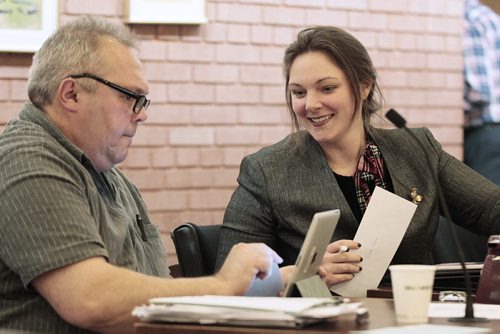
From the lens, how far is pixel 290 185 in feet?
10.1

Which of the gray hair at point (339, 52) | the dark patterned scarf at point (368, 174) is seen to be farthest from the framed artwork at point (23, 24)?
the dark patterned scarf at point (368, 174)

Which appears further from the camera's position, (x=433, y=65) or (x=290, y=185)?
(x=433, y=65)

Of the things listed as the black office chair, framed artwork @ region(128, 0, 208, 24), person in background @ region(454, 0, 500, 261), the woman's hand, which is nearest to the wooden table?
the woman's hand

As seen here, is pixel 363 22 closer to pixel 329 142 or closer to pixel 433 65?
pixel 433 65

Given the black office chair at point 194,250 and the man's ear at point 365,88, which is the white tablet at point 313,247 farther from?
the man's ear at point 365,88

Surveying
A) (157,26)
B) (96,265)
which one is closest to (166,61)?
(157,26)

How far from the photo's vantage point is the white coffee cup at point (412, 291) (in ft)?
6.31

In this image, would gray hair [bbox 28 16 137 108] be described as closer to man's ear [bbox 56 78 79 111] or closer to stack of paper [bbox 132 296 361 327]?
man's ear [bbox 56 78 79 111]

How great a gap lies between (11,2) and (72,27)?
1.61 meters

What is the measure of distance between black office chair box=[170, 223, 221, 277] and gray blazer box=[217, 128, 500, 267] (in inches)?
1.7

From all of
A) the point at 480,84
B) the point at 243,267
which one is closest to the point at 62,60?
the point at 243,267

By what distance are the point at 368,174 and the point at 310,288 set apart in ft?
3.52

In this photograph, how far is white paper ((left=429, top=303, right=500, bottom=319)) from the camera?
212 cm

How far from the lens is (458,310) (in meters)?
2.21
